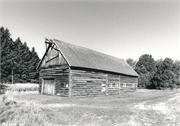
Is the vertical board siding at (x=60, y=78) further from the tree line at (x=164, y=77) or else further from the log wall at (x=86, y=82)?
the tree line at (x=164, y=77)

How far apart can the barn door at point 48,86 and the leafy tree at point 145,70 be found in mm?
31372

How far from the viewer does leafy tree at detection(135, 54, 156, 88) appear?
4221 centimetres

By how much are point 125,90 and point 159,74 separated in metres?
15.1

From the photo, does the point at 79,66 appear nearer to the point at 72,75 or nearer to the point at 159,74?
the point at 72,75

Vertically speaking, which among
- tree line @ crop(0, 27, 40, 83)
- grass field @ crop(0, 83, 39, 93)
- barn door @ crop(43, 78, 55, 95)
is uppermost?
tree line @ crop(0, 27, 40, 83)

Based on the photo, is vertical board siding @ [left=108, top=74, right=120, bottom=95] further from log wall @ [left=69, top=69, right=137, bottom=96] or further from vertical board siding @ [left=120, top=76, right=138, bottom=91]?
vertical board siding @ [left=120, top=76, right=138, bottom=91]

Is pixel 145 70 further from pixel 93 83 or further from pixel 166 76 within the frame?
pixel 93 83

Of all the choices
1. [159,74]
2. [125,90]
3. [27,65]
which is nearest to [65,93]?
[125,90]

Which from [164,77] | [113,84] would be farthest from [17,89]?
[164,77]

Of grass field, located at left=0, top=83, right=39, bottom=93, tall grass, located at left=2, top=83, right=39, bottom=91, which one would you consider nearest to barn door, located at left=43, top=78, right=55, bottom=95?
grass field, located at left=0, top=83, right=39, bottom=93

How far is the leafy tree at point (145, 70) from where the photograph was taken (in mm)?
42206

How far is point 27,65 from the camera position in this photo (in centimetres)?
4850

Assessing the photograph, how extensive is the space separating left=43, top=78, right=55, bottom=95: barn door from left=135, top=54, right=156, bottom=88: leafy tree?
31372mm

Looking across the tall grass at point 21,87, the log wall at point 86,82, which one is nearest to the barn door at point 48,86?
the log wall at point 86,82
